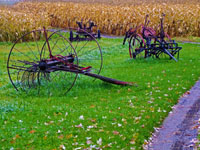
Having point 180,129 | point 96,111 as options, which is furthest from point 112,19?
point 180,129

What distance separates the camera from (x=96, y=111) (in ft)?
27.7

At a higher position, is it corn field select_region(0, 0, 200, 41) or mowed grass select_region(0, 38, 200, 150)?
corn field select_region(0, 0, 200, 41)

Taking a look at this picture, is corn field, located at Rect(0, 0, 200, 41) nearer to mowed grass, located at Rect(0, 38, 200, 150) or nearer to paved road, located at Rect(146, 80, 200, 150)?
mowed grass, located at Rect(0, 38, 200, 150)

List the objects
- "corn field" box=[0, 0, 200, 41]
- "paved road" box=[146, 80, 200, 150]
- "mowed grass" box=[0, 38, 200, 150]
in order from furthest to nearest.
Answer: "corn field" box=[0, 0, 200, 41]
"mowed grass" box=[0, 38, 200, 150]
"paved road" box=[146, 80, 200, 150]

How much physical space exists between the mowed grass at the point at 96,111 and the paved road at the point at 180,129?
0.18m

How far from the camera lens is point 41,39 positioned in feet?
75.3

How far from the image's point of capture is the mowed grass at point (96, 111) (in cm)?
678

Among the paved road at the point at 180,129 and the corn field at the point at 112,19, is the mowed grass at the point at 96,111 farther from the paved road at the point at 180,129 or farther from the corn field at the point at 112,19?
the corn field at the point at 112,19

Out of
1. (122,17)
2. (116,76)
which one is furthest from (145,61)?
(122,17)

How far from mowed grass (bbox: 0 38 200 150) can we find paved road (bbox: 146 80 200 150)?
18cm

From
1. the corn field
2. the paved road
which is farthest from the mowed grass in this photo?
the corn field

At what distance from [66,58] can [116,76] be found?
2.36m

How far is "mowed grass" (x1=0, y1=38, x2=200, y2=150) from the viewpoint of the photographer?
6781 millimetres

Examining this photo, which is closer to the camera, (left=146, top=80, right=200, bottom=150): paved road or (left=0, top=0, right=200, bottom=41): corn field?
(left=146, top=80, right=200, bottom=150): paved road
